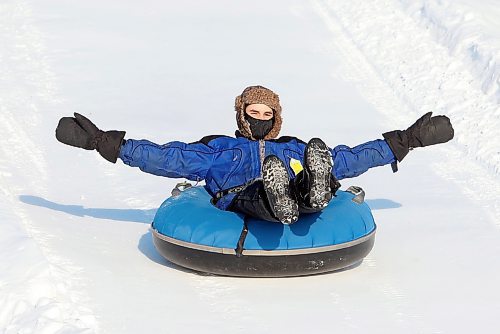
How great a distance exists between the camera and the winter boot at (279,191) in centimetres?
436

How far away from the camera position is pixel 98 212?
19.9 ft

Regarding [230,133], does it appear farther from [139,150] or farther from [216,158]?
[139,150]

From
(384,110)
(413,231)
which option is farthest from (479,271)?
A: (384,110)

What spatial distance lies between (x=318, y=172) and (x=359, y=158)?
1103 millimetres

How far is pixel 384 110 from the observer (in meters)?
9.08

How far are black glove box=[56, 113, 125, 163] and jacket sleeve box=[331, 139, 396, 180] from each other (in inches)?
47.3

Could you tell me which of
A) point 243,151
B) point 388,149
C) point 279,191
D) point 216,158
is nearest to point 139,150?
point 216,158

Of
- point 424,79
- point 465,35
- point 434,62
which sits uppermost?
point 465,35

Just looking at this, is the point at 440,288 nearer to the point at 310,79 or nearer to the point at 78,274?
the point at 78,274

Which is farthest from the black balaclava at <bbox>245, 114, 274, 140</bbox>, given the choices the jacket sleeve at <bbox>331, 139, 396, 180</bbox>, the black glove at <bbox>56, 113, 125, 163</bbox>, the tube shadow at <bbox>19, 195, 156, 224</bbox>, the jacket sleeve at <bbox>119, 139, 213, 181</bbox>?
the tube shadow at <bbox>19, 195, 156, 224</bbox>

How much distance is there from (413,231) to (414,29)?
6.16m

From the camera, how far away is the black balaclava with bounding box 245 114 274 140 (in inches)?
208

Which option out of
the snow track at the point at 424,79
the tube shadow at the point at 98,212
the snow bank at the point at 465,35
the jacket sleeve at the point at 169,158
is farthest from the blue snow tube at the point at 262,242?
the snow bank at the point at 465,35

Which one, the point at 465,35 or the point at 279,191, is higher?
the point at 465,35
